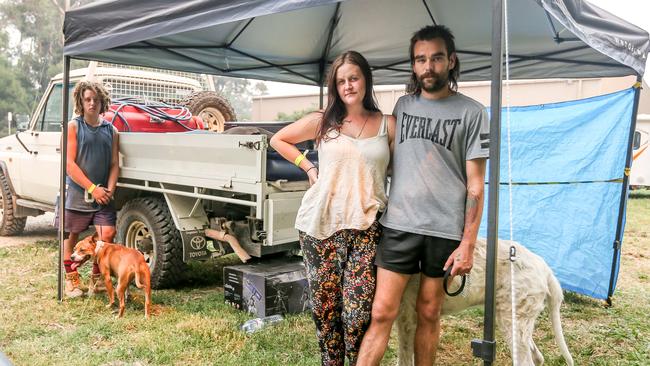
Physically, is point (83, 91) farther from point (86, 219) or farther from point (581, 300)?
point (581, 300)

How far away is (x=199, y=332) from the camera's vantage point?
372 centimetres

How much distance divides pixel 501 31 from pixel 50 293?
171 inches

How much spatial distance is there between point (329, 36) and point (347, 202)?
3405 millimetres

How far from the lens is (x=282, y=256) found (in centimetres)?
469

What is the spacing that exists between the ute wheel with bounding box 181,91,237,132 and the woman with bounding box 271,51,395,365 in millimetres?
4251

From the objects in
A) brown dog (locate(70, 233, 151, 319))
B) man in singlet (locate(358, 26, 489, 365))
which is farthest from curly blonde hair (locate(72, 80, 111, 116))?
man in singlet (locate(358, 26, 489, 365))

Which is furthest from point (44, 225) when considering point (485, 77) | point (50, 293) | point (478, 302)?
point (478, 302)

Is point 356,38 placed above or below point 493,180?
above

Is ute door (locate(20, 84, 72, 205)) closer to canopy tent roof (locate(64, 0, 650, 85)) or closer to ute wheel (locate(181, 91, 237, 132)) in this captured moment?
ute wheel (locate(181, 91, 237, 132))

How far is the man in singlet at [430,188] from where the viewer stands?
2.32 m

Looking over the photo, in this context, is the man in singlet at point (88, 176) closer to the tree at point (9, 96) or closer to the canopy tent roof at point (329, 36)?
the canopy tent roof at point (329, 36)

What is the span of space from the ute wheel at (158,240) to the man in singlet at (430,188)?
2.62m

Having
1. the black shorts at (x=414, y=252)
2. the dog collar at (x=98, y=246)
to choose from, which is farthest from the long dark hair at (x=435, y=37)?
the dog collar at (x=98, y=246)

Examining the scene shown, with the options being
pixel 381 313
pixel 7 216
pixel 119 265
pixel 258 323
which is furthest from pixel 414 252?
pixel 7 216
